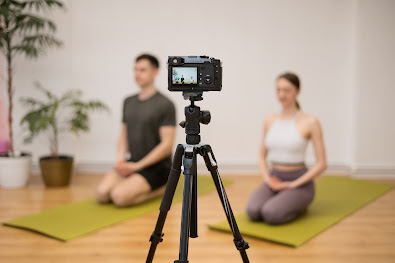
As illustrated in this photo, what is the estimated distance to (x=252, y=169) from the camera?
495cm

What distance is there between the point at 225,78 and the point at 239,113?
0.39 meters

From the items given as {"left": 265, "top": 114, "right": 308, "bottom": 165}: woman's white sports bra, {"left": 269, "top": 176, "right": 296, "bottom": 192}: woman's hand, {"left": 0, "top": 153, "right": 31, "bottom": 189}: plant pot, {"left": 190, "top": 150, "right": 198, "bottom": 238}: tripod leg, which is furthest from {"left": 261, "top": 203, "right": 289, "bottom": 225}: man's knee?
{"left": 0, "top": 153, "right": 31, "bottom": 189}: plant pot

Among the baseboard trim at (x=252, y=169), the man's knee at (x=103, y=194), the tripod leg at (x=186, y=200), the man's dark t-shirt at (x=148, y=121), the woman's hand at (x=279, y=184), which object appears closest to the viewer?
the tripod leg at (x=186, y=200)

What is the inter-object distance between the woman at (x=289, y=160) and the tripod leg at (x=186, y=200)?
1.36 m

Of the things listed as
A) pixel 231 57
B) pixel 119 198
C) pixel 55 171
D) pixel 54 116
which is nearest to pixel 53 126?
pixel 54 116

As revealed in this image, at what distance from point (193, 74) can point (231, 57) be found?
3090 millimetres

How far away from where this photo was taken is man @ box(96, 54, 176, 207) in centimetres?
364

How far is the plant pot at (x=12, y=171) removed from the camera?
4211 mm

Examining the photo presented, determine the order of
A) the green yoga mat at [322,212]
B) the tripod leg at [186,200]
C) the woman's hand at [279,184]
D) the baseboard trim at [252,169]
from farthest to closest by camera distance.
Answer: the baseboard trim at [252,169] < the woman's hand at [279,184] < the green yoga mat at [322,212] < the tripod leg at [186,200]

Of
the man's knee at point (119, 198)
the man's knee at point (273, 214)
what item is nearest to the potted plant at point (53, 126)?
the man's knee at point (119, 198)

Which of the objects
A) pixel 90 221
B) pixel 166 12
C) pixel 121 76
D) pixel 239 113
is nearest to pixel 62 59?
pixel 121 76

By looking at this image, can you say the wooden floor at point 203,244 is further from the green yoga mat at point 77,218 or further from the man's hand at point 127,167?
the man's hand at point 127,167

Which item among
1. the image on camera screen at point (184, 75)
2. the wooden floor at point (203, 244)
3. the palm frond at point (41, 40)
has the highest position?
the palm frond at point (41, 40)

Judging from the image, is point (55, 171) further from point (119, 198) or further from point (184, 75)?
point (184, 75)
